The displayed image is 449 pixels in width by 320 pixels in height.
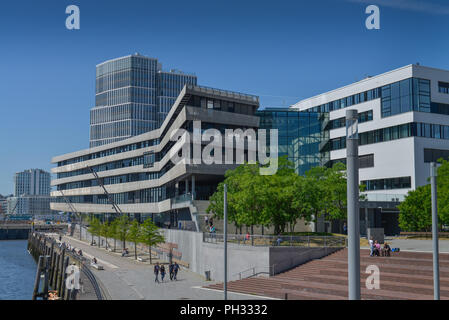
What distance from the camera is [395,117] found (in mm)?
63375

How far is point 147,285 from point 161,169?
56.8 metres

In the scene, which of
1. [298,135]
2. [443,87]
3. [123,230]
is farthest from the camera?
[123,230]

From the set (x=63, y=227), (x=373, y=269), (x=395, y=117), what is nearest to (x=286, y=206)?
(x=373, y=269)

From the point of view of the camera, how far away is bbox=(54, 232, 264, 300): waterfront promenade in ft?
107

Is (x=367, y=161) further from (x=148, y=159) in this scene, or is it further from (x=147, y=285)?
(x=148, y=159)

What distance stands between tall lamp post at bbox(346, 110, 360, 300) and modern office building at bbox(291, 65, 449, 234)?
51.5 m

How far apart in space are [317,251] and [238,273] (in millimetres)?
6484

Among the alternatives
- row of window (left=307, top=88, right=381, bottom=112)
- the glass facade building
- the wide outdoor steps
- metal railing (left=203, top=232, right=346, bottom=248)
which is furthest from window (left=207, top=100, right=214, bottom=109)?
the wide outdoor steps

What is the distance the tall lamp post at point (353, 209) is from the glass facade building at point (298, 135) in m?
63.2

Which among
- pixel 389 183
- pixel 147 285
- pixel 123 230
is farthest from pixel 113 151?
pixel 147 285

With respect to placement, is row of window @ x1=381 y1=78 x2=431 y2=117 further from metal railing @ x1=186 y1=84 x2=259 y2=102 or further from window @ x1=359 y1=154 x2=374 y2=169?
metal railing @ x1=186 y1=84 x2=259 y2=102

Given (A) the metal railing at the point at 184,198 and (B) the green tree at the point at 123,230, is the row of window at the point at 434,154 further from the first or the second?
(B) the green tree at the point at 123,230

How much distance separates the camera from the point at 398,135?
62.8 m

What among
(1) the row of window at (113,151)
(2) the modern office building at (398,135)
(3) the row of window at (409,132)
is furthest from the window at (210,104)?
(1) the row of window at (113,151)
